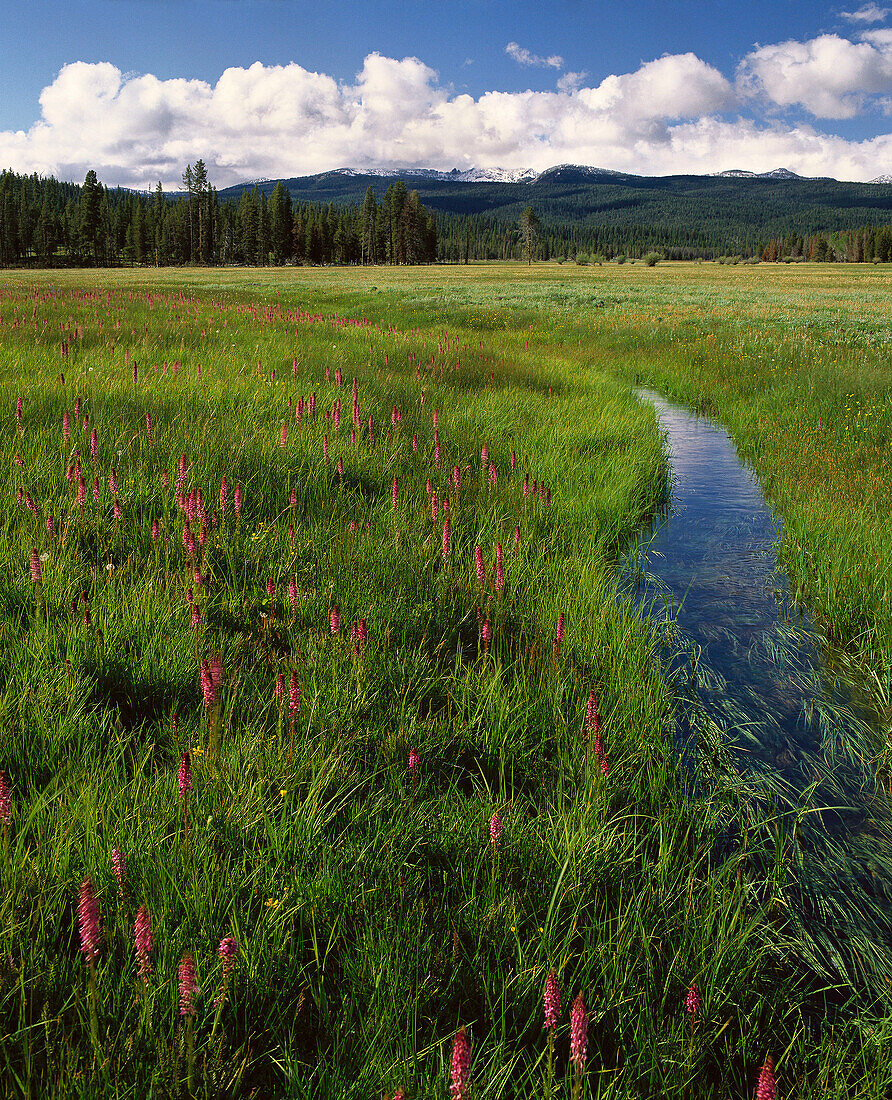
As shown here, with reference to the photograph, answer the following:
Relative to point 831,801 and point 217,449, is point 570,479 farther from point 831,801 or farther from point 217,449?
point 831,801

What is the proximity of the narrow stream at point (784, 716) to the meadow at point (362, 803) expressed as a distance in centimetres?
10

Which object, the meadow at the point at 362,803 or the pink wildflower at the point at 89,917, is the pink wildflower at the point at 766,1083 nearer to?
the meadow at the point at 362,803

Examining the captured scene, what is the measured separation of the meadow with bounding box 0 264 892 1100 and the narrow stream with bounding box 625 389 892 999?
0.10 metres

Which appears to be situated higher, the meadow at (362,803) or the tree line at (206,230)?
the tree line at (206,230)

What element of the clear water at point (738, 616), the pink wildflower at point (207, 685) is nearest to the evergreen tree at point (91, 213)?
the clear water at point (738, 616)

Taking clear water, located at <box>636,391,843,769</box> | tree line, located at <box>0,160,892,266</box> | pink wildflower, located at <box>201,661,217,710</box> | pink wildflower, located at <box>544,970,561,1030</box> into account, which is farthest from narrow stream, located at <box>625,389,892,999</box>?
tree line, located at <box>0,160,892,266</box>

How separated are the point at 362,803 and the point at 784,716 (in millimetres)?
2800

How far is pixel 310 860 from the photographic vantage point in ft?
6.81

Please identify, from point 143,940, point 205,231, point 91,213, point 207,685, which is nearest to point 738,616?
point 207,685

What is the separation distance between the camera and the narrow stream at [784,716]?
2.57 metres

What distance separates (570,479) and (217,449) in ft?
12.3

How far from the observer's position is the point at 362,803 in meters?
2.39

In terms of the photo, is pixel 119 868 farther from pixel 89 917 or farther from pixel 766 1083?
A: pixel 766 1083

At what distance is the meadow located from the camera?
163cm
